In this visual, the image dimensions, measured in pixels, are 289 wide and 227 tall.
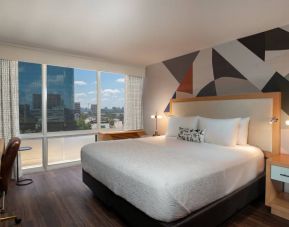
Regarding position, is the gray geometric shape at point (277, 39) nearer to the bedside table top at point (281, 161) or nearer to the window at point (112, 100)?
the bedside table top at point (281, 161)

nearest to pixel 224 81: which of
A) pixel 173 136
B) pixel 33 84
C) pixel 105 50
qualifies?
pixel 173 136

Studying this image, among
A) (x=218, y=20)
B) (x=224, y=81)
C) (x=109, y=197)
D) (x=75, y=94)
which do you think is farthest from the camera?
(x=75, y=94)

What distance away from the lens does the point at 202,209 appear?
1716 mm

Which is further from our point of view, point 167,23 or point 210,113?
point 210,113

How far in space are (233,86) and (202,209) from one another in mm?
2258

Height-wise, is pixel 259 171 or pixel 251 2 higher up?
pixel 251 2

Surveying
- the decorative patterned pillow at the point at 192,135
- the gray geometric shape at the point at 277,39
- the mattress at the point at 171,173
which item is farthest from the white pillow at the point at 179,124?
the gray geometric shape at the point at 277,39

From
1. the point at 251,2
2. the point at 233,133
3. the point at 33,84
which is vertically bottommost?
the point at 233,133

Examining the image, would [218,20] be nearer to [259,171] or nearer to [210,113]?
[210,113]

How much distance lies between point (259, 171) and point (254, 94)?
111 centimetres

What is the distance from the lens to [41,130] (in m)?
3.86

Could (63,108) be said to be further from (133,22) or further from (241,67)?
(241,67)

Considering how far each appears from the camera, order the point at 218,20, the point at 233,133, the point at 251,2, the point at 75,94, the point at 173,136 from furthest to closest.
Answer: the point at 75,94 → the point at 173,136 → the point at 233,133 → the point at 218,20 → the point at 251,2

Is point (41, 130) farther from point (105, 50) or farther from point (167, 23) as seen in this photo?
point (167, 23)
